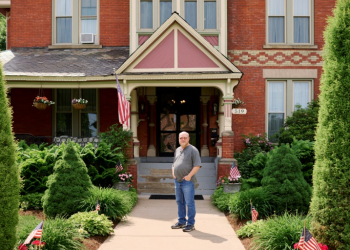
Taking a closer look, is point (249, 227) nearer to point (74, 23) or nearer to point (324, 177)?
point (324, 177)

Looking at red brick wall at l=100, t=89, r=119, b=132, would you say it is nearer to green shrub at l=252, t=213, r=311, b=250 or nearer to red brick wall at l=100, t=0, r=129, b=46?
red brick wall at l=100, t=0, r=129, b=46

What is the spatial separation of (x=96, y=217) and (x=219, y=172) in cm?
516

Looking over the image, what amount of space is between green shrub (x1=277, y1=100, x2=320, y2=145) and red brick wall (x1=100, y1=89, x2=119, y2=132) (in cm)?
629

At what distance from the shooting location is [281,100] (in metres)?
12.8

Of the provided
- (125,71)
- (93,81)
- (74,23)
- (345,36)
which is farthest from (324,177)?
(74,23)

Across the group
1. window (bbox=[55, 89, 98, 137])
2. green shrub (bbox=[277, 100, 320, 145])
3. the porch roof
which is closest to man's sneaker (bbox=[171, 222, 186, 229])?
the porch roof

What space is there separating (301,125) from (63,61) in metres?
8.64

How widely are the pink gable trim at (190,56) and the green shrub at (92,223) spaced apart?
5785 millimetres

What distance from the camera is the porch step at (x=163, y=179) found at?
34.7 ft

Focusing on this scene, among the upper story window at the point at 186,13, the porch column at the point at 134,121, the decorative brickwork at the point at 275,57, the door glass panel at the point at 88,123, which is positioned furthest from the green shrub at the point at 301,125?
the door glass panel at the point at 88,123

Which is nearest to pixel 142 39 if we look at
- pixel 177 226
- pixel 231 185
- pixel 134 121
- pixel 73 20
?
pixel 134 121

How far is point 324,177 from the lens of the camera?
4.53m

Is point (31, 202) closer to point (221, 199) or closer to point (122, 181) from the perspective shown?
point (122, 181)

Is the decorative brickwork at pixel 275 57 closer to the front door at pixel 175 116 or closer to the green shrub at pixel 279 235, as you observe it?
the front door at pixel 175 116
